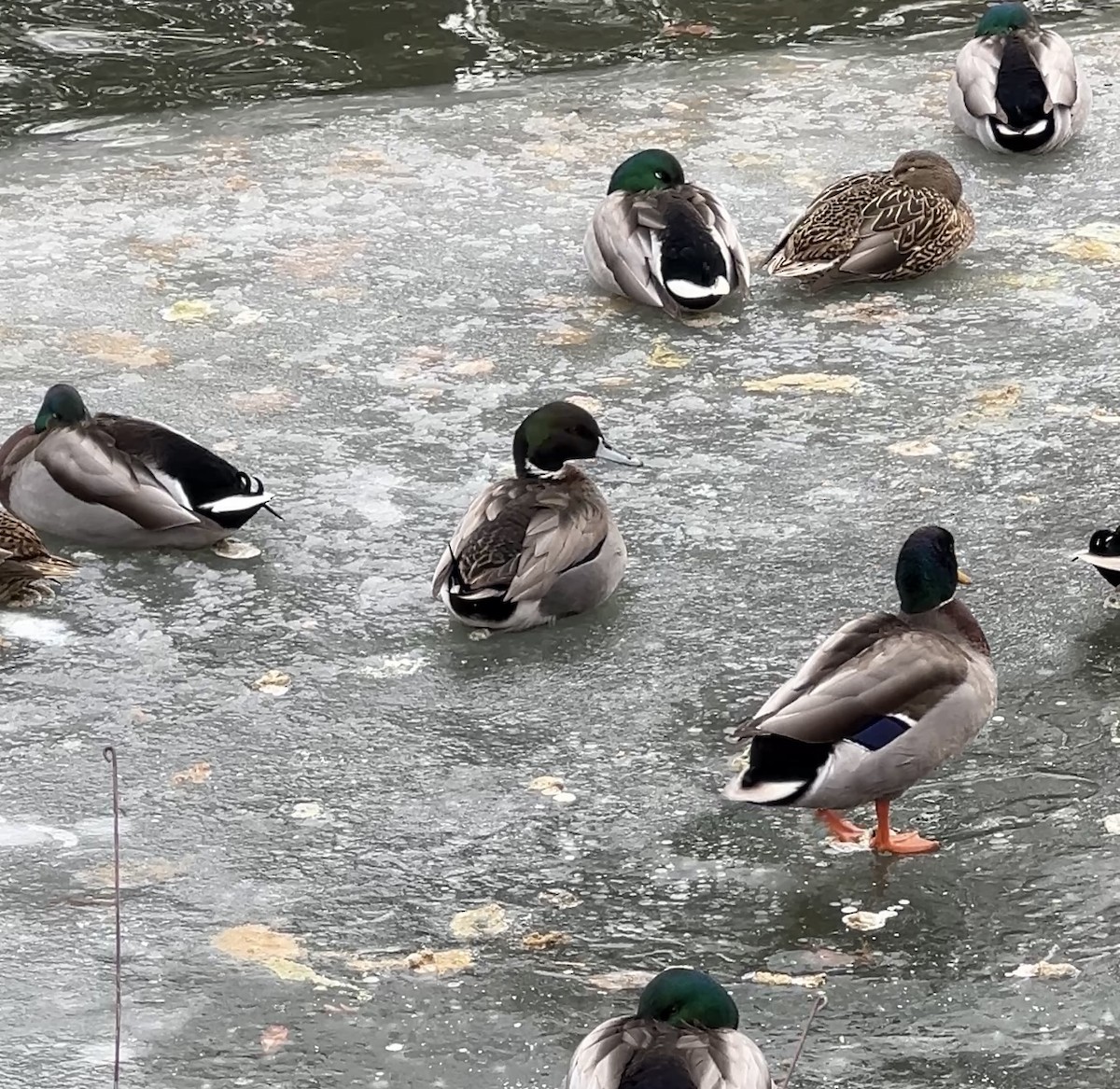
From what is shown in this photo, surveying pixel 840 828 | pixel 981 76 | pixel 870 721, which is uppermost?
pixel 981 76

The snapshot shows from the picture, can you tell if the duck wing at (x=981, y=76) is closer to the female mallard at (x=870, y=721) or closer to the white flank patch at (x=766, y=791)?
the female mallard at (x=870, y=721)

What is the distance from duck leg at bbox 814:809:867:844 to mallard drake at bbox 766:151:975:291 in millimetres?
3047

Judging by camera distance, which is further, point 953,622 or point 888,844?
point 953,622

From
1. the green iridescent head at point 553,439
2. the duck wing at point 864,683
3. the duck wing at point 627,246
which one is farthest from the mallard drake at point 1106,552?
the duck wing at point 627,246

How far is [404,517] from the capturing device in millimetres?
5543

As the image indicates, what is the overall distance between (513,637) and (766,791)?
1250 millimetres

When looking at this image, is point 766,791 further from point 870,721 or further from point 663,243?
point 663,243

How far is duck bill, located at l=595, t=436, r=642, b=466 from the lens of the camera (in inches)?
211

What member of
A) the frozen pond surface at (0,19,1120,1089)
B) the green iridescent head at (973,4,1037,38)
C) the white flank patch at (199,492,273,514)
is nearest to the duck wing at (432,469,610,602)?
the frozen pond surface at (0,19,1120,1089)

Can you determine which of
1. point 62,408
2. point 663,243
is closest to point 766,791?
point 62,408

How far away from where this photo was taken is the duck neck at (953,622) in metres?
4.28

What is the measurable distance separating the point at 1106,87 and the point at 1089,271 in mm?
2204

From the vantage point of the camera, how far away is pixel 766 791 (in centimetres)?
388

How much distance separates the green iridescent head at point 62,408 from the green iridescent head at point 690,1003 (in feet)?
9.25
